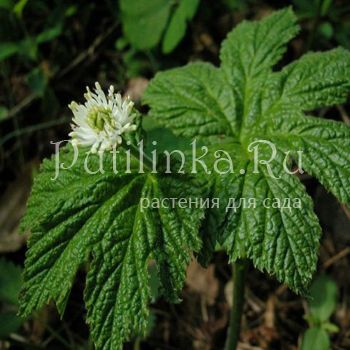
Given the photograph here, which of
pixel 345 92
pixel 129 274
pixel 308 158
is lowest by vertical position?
pixel 129 274

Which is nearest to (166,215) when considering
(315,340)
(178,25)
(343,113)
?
(315,340)

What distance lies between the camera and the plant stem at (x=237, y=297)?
78.8 inches

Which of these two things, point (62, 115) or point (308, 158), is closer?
point (308, 158)

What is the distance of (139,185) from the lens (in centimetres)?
179

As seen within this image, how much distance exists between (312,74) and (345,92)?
5.5 inches

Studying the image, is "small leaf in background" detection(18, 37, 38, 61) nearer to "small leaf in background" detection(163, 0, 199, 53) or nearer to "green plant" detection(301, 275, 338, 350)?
"small leaf in background" detection(163, 0, 199, 53)

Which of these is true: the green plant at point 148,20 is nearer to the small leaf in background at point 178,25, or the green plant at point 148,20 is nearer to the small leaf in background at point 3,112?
the small leaf in background at point 178,25

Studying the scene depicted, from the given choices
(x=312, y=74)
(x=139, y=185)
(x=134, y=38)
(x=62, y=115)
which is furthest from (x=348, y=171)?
(x=62, y=115)

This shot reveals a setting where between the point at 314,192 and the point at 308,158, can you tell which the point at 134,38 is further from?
the point at 308,158

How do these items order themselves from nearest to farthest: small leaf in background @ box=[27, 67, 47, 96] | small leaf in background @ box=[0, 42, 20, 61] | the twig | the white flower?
the white flower → the twig → small leaf in background @ box=[0, 42, 20, 61] → small leaf in background @ box=[27, 67, 47, 96]

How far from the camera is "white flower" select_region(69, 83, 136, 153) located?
161cm

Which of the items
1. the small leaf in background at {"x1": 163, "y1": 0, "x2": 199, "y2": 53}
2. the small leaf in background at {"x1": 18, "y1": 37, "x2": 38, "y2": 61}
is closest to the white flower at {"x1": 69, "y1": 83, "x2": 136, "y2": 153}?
the small leaf in background at {"x1": 163, "y1": 0, "x2": 199, "y2": 53}

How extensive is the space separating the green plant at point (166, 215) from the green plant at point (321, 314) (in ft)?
2.41

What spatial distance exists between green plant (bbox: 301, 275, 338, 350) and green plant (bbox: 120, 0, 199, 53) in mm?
1671
